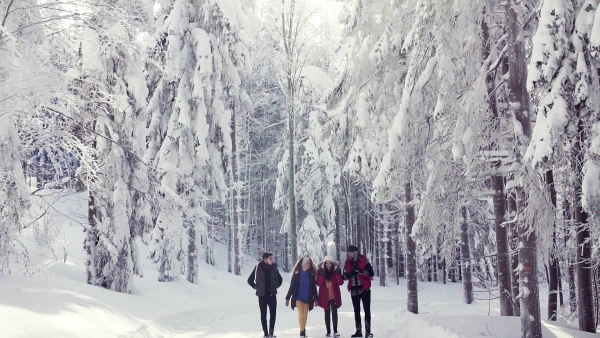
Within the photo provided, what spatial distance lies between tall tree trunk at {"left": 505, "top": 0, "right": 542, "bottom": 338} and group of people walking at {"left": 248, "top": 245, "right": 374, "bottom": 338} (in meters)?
2.97

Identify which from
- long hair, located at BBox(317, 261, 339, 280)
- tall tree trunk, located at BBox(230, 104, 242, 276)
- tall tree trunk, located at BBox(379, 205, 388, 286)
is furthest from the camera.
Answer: tall tree trunk, located at BBox(379, 205, 388, 286)

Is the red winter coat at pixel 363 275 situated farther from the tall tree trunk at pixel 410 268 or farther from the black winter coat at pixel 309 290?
the tall tree trunk at pixel 410 268

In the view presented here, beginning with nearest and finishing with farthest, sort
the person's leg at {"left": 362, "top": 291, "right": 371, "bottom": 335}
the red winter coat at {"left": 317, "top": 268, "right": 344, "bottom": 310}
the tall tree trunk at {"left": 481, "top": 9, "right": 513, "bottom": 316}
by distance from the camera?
1. the tall tree trunk at {"left": 481, "top": 9, "right": 513, "bottom": 316}
2. the person's leg at {"left": 362, "top": 291, "right": 371, "bottom": 335}
3. the red winter coat at {"left": 317, "top": 268, "right": 344, "bottom": 310}

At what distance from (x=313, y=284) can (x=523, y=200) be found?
Result: 442cm

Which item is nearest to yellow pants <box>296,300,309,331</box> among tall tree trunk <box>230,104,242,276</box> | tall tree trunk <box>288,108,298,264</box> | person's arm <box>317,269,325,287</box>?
person's arm <box>317,269,325,287</box>

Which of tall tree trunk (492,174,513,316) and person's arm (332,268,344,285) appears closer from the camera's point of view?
tall tree trunk (492,174,513,316)

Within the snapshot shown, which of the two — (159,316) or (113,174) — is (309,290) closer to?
(159,316)

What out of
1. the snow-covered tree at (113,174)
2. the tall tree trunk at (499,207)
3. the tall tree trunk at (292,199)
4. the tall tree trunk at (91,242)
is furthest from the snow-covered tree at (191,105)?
the tall tree trunk at (499,207)

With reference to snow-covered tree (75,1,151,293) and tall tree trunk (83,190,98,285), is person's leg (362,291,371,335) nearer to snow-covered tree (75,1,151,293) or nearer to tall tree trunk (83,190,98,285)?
snow-covered tree (75,1,151,293)

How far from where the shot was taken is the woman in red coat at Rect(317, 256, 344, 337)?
10.5 metres

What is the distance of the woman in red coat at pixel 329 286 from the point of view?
10.5 meters

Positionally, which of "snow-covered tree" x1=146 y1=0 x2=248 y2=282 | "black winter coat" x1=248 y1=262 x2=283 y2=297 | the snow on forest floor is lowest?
the snow on forest floor

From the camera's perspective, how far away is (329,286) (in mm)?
10578

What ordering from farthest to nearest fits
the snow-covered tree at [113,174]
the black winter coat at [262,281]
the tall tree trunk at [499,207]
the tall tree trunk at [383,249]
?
the tall tree trunk at [383,249]
the snow-covered tree at [113,174]
the black winter coat at [262,281]
the tall tree trunk at [499,207]
